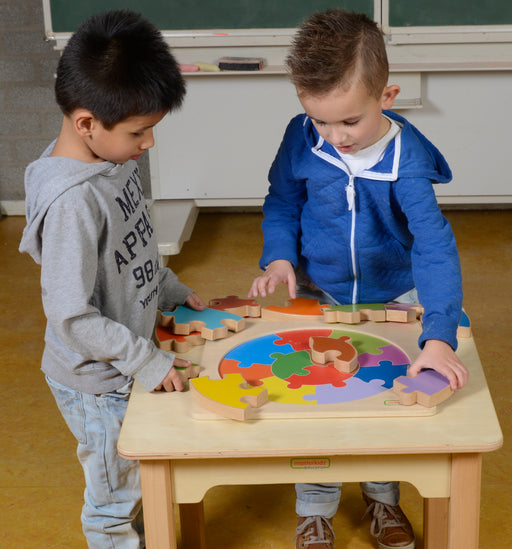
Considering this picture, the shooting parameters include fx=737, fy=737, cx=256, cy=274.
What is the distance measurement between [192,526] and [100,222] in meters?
0.76

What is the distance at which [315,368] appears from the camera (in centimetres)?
131

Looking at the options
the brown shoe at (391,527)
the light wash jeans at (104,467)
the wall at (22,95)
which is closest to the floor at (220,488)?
the brown shoe at (391,527)

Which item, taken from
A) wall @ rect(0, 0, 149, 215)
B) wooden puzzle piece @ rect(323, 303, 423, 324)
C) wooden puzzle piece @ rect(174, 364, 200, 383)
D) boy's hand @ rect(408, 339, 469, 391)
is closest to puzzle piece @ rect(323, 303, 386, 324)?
wooden puzzle piece @ rect(323, 303, 423, 324)

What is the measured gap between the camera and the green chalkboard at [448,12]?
3.71 metres

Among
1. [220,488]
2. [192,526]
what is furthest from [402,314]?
[220,488]

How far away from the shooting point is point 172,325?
4.83 ft

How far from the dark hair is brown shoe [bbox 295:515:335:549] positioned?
981mm

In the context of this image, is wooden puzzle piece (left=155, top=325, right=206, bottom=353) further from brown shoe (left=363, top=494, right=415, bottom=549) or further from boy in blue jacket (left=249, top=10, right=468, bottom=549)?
brown shoe (left=363, top=494, right=415, bottom=549)

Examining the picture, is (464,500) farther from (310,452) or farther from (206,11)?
(206,11)

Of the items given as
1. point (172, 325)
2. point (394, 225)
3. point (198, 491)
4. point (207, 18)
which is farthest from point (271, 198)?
point (207, 18)

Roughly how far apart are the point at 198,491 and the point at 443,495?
1.27ft

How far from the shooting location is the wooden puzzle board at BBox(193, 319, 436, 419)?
1.16 meters

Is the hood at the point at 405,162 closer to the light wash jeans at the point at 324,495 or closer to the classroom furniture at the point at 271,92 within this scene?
the light wash jeans at the point at 324,495

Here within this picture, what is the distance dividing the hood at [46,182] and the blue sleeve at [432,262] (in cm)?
59
